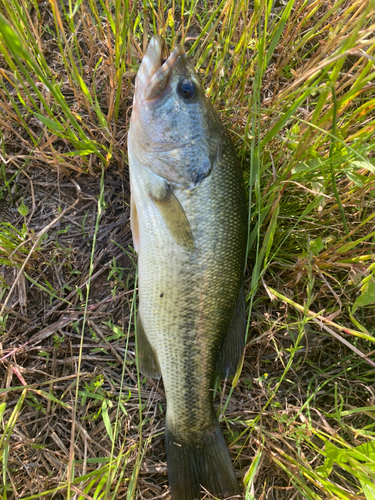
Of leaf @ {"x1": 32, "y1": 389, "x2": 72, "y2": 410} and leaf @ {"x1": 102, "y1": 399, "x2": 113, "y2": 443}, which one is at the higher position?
leaf @ {"x1": 32, "y1": 389, "x2": 72, "y2": 410}

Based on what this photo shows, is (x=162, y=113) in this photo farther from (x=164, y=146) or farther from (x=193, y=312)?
(x=193, y=312)

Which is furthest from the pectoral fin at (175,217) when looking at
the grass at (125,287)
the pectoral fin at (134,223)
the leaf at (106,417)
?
the leaf at (106,417)

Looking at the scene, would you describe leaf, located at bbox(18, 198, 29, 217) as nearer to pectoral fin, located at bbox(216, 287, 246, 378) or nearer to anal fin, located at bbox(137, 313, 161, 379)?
anal fin, located at bbox(137, 313, 161, 379)

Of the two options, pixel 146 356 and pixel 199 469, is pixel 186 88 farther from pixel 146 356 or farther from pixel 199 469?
pixel 199 469

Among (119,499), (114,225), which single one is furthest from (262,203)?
(119,499)

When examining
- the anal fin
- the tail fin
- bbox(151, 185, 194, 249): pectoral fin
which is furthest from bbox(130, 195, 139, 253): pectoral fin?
the tail fin

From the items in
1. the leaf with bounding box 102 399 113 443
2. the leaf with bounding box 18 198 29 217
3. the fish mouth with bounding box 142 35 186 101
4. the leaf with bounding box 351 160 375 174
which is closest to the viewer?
the leaf with bounding box 351 160 375 174

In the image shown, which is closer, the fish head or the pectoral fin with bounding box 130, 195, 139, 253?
the fish head

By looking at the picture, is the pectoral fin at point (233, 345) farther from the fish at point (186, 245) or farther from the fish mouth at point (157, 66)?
the fish mouth at point (157, 66)
